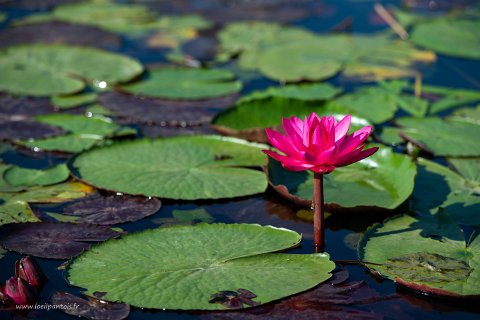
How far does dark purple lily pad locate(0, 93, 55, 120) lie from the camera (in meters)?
4.26

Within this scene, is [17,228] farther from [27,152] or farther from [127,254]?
[27,152]

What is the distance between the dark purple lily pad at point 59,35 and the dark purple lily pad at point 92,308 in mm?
3492

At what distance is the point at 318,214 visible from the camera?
2.78 m

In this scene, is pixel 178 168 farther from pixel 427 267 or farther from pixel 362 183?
pixel 427 267

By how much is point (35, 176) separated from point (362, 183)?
1.64 m

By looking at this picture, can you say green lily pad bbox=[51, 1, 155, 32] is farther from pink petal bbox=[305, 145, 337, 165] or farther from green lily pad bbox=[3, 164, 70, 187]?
pink petal bbox=[305, 145, 337, 165]

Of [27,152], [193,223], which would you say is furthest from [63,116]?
[193,223]

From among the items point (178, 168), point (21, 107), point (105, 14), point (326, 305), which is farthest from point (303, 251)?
point (105, 14)

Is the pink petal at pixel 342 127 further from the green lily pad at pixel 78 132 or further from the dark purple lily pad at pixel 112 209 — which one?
the green lily pad at pixel 78 132

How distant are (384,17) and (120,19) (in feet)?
7.95

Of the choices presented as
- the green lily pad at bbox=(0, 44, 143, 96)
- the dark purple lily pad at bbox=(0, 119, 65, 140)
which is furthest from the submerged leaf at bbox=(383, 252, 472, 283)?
the green lily pad at bbox=(0, 44, 143, 96)

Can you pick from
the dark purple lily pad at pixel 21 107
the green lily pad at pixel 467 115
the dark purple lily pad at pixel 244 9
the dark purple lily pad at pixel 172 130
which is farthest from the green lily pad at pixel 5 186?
the dark purple lily pad at pixel 244 9

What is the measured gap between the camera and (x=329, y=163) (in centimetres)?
258

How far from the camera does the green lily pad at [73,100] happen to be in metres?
4.43
